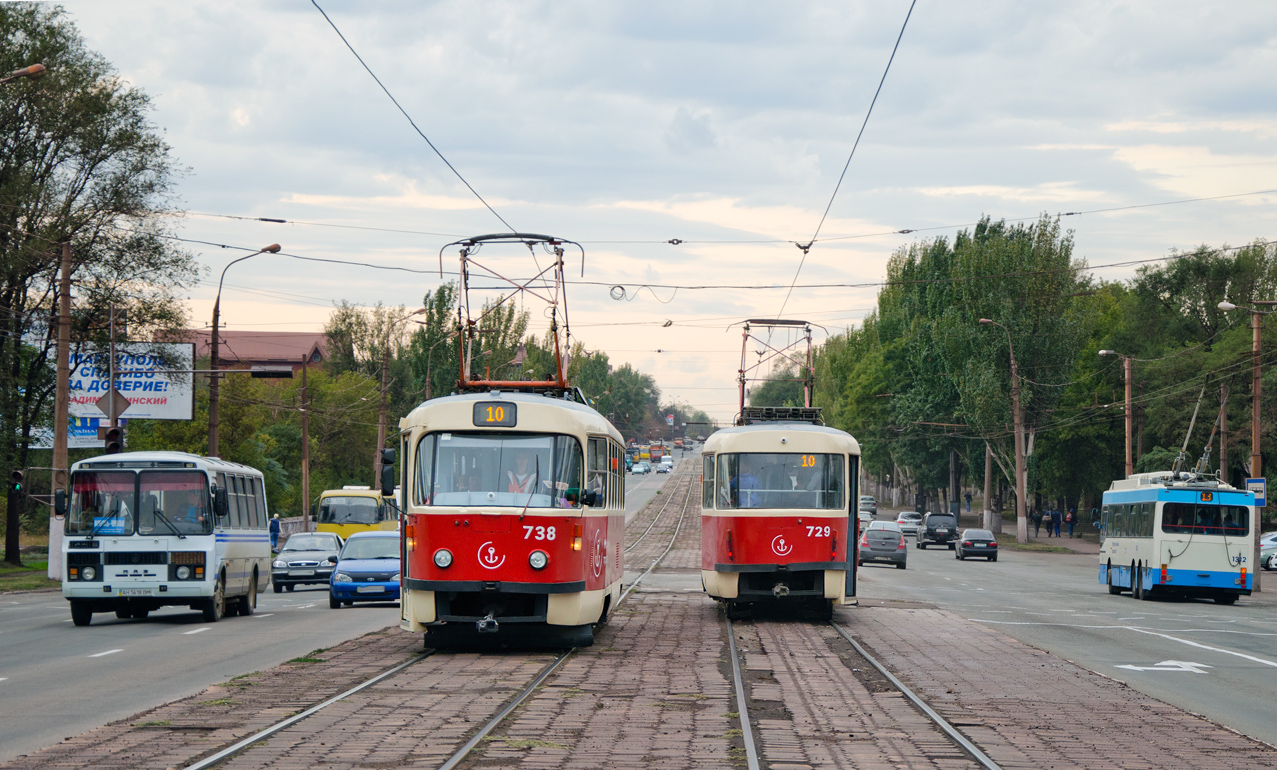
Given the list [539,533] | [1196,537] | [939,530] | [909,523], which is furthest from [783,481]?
[909,523]

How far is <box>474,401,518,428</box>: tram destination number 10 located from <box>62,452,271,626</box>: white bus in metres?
7.92

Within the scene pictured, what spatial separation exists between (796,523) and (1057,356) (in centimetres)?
4925

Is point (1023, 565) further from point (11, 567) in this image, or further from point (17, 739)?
point (17, 739)

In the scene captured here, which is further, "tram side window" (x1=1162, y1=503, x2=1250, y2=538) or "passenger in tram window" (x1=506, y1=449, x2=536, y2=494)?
"tram side window" (x1=1162, y1=503, x2=1250, y2=538)

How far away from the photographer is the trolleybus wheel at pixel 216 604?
71.6ft

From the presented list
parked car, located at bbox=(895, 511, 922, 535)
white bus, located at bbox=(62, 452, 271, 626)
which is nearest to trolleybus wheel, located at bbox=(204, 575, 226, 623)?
white bus, located at bbox=(62, 452, 271, 626)

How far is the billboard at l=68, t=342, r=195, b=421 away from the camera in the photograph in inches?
1698

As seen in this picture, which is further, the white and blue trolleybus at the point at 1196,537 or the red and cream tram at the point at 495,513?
the white and blue trolleybus at the point at 1196,537

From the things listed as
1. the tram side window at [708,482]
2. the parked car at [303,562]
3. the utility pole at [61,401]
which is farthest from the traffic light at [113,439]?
the tram side window at [708,482]

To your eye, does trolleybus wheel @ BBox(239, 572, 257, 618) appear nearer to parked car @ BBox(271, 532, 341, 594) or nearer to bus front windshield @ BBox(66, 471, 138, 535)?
bus front windshield @ BBox(66, 471, 138, 535)

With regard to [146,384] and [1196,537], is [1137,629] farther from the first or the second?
[146,384]

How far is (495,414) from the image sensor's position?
1544cm

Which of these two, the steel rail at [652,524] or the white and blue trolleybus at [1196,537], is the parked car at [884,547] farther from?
the white and blue trolleybus at [1196,537]

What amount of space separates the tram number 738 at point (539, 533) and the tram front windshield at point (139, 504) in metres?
8.34
